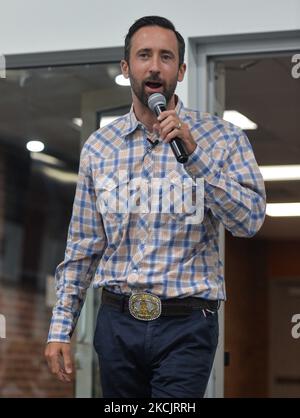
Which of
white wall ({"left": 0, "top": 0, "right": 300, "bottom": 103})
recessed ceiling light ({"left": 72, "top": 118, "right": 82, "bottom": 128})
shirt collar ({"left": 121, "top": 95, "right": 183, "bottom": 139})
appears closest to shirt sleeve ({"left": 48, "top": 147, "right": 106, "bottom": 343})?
shirt collar ({"left": 121, "top": 95, "right": 183, "bottom": 139})

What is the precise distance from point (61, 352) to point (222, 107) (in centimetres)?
182

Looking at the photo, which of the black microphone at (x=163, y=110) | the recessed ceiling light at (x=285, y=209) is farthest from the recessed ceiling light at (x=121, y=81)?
the black microphone at (x=163, y=110)

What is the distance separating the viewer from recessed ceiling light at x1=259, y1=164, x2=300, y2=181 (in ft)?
15.3

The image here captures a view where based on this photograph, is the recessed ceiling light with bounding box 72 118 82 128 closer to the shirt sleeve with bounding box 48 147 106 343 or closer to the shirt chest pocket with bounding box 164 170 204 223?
the shirt sleeve with bounding box 48 147 106 343

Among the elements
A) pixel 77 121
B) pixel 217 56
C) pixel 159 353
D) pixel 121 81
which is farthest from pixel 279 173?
pixel 159 353

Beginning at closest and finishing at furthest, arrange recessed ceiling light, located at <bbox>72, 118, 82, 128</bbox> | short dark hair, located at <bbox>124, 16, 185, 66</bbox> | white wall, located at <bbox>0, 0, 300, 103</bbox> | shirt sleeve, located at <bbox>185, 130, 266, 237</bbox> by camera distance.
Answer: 1. shirt sleeve, located at <bbox>185, 130, 266, 237</bbox>
2. short dark hair, located at <bbox>124, 16, 185, 66</bbox>
3. white wall, located at <bbox>0, 0, 300, 103</bbox>
4. recessed ceiling light, located at <bbox>72, 118, 82, 128</bbox>

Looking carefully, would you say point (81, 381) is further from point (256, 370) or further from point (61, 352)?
point (61, 352)

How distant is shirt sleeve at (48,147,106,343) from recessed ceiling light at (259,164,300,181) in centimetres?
149

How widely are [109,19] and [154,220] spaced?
1.75 metres

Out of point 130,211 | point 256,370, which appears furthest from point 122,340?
point 256,370

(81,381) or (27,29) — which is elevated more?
(27,29)

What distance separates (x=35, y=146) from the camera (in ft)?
18.9

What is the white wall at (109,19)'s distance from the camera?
4.42 m

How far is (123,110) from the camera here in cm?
492
